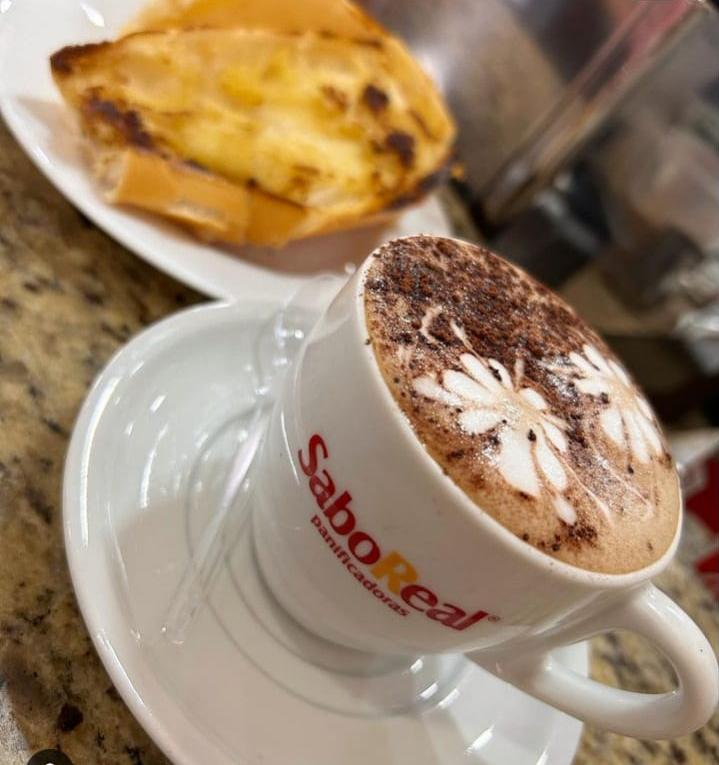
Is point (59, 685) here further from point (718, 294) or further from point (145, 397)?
point (718, 294)

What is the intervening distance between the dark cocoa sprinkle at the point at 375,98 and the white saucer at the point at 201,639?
14.3 inches

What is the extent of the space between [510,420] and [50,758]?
0.27m

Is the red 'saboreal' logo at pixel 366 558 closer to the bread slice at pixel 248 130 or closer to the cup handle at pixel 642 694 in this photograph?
the cup handle at pixel 642 694

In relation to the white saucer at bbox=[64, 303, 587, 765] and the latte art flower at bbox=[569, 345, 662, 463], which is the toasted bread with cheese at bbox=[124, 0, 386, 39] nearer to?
the white saucer at bbox=[64, 303, 587, 765]

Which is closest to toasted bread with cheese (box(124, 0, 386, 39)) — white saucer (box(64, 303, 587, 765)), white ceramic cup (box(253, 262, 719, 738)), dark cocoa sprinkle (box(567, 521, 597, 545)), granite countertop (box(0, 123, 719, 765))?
granite countertop (box(0, 123, 719, 765))

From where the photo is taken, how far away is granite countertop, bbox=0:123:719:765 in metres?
0.40

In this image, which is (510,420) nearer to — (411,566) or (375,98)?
(411,566)

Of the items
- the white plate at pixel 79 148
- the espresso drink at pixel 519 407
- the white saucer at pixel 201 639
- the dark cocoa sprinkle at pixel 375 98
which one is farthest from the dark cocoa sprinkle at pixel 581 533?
the dark cocoa sprinkle at pixel 375 98

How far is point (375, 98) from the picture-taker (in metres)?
0.81

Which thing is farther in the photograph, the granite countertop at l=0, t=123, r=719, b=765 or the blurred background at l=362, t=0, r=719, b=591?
the blurred background at l=362, t=0, r=719, b=591

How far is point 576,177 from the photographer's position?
109 cm

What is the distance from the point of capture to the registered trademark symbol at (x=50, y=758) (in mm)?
375

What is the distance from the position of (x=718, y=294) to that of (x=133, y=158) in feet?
3.05

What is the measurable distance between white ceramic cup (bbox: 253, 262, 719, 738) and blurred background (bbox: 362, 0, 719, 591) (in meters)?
0.57
